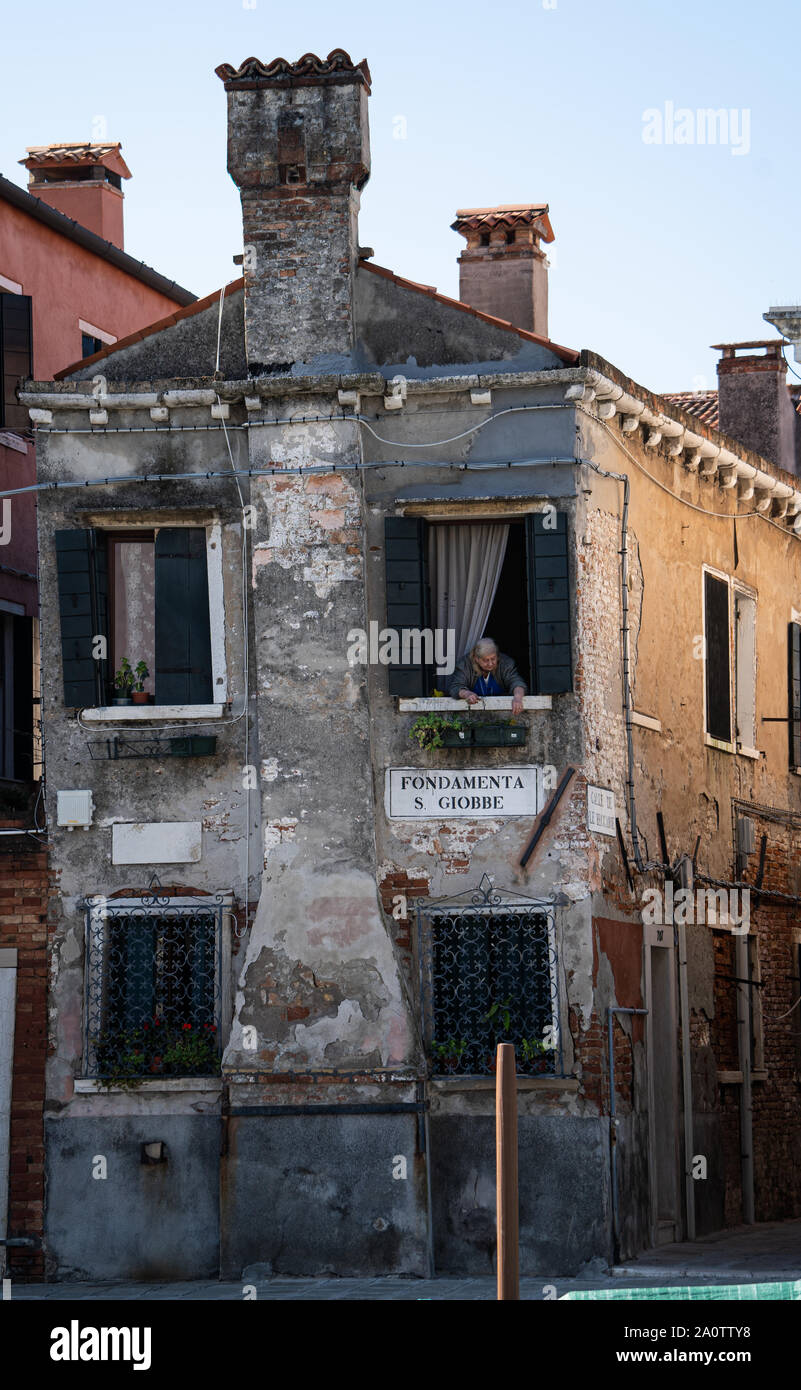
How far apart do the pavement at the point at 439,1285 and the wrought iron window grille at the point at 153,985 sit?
150cm

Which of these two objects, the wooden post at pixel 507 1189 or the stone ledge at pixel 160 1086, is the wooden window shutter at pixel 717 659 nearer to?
the stone ledge at pixel 160 1086

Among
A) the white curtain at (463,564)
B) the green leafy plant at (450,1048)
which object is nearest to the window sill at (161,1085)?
the green leafy plant at (450,1048)

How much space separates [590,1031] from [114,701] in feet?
14.0

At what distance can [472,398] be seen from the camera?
15906 millimetres

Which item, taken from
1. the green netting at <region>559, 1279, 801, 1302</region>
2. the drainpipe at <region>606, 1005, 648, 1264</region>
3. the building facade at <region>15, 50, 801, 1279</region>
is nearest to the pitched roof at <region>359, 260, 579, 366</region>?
the building facade at <region>15, 50, 801, 1279</region>

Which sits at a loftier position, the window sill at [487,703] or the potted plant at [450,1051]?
the window sill at [487,703]

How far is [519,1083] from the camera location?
15148 mm

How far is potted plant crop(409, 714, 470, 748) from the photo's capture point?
51.1 feet

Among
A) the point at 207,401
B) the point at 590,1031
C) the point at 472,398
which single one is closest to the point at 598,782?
the point at 590,1031

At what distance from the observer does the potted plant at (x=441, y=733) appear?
51.1ft

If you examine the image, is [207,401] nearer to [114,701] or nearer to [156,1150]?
[114,701]

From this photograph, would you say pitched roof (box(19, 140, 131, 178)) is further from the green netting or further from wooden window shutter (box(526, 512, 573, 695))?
the green netting

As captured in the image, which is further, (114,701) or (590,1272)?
(114,701)

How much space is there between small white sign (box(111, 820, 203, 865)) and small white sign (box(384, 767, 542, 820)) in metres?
1.47
